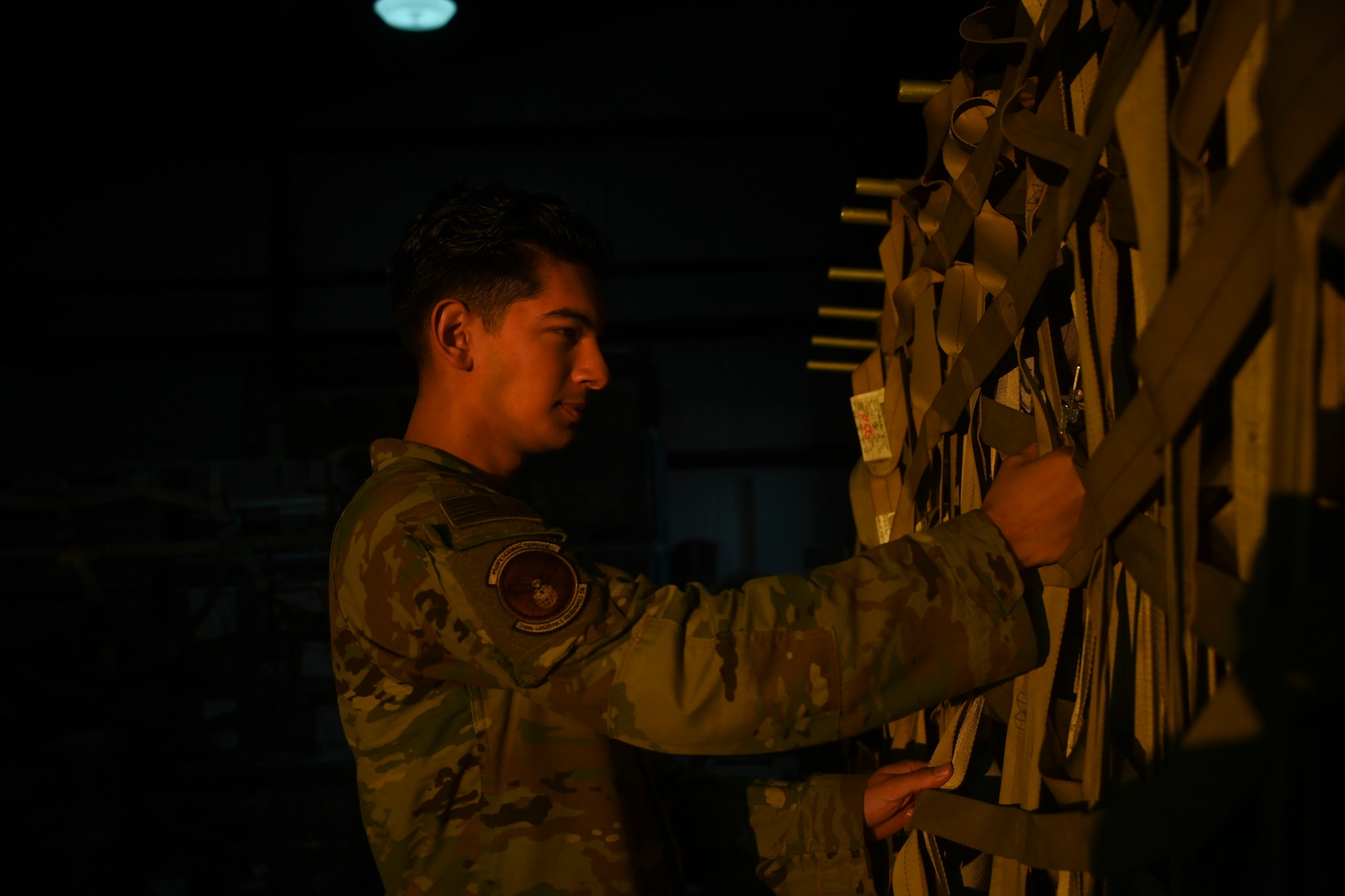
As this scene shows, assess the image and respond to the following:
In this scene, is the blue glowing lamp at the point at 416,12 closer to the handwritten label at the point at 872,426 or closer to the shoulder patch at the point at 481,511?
the handwritten label at the point at 872,426

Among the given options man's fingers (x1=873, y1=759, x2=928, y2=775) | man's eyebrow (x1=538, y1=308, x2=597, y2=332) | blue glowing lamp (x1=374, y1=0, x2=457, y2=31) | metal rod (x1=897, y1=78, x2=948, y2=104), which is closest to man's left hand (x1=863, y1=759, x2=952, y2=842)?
man's fingers (x1=873, y1=759, x2=928, y2=775)

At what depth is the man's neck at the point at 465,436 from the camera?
3.50ft

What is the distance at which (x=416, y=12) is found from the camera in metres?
4.48

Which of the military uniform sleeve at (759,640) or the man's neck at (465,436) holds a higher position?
the man's neck at (465,436)

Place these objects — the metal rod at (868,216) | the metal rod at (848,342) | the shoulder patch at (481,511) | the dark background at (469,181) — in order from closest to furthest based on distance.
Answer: the shoulder patch at (481,511), the metal rod at (868,216), the metal rod at (848,342), the dark background at (469,181)

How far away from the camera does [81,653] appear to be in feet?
11.9

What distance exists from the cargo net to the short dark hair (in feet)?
1.54

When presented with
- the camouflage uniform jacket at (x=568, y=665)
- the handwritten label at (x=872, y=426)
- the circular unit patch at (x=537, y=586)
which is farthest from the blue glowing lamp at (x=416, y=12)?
the circular unit patch at (x=537, y=586)

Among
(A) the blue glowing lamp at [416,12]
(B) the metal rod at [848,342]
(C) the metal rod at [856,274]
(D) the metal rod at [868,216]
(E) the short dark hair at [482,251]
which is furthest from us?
(A) the blue glowing lamp at [416,12]

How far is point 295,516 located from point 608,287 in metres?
2.75

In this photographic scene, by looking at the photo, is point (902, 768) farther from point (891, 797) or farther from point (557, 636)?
point (557, 636)

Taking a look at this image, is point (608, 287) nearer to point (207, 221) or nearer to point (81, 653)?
point (207, 221)

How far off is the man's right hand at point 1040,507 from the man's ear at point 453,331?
0.64 m

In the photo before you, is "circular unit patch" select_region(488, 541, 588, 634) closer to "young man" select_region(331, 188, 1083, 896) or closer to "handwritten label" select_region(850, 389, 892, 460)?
"young man" select_region(331, 188, 1083, 896)
